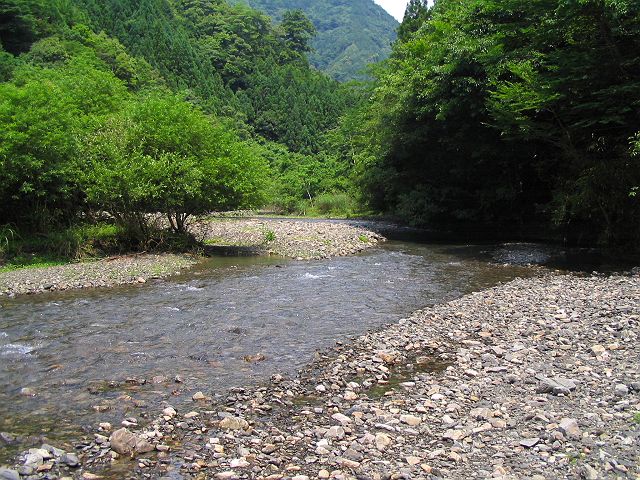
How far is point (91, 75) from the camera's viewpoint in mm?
37375

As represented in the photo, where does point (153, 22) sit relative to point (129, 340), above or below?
above

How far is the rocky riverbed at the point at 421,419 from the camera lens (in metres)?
5.34

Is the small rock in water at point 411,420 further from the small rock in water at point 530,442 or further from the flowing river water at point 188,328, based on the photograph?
the flowing river water at point 188,328

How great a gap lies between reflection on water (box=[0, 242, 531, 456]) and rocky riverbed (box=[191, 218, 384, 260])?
3.63 metres

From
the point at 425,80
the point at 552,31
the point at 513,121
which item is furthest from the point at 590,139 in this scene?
the point at 425,80

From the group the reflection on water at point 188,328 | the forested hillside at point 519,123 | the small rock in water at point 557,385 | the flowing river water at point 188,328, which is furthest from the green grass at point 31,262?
the forested hillside at point 519,123

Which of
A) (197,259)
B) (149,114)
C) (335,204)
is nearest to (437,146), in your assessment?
(197,259)

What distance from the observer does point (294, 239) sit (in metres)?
26.4

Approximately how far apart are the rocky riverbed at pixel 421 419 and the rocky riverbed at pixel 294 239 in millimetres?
13705

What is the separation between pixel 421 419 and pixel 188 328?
6642mm

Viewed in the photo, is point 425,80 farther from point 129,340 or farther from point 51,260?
point 129,340

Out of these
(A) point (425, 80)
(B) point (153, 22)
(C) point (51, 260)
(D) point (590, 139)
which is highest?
(B) point (153, 22)

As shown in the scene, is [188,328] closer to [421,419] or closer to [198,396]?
[198,396]

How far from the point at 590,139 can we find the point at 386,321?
554 inches
